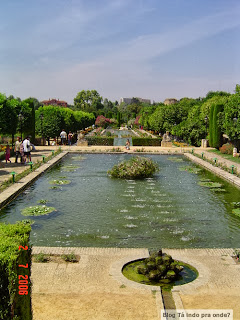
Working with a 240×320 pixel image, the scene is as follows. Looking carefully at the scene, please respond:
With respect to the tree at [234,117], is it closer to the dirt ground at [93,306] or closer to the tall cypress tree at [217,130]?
the tall cypress tree at [217,130]

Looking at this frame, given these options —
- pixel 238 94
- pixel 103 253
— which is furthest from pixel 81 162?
pixel 103 253

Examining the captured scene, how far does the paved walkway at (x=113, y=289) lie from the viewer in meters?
5.38

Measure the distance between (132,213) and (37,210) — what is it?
2.81 meters

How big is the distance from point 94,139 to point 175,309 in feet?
96.3

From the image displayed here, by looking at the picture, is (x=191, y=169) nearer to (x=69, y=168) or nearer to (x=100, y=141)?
(x=69, y=168)

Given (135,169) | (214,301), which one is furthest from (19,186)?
(214,301)

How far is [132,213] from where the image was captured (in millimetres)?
11219

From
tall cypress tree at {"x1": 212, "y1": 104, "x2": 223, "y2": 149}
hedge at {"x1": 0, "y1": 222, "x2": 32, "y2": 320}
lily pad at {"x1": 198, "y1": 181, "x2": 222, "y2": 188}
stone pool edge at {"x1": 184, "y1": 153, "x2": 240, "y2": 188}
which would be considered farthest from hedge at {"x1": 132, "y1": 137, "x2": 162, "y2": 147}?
hedge at {"x1": 0, "y1": 222, "x2": 32, "y2": 320}

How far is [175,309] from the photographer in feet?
17.9

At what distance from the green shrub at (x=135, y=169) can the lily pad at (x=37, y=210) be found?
233 inches

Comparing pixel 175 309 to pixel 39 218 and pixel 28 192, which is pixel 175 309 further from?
pixel 28 192

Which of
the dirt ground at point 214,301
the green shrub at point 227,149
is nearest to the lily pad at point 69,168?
the green shrub at point 227,149

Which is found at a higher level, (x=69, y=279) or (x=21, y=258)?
(x=21, y=258)

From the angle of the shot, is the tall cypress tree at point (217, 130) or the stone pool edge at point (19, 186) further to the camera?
the tall cypress tree at point (217, 130)
